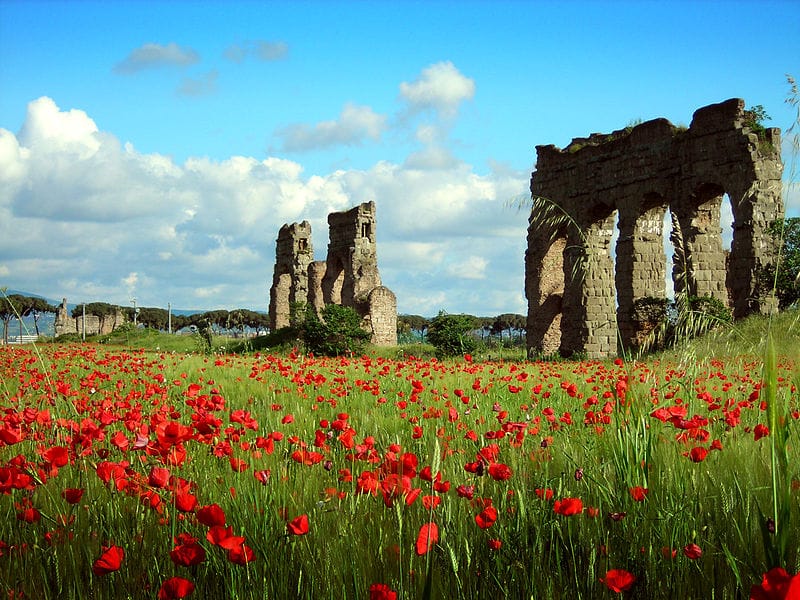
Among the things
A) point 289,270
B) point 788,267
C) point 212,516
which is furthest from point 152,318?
point 212,516

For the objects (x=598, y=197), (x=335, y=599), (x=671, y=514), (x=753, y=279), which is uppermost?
(x=598, y=197)

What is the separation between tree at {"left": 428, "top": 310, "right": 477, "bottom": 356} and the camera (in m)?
24.9

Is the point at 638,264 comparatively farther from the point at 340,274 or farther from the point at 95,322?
the point at 95,322

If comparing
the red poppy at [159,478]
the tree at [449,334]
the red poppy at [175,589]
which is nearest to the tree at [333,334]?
the tree at [449,334]

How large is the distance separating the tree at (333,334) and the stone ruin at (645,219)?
7278mm

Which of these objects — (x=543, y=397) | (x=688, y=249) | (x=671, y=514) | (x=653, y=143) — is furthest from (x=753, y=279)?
(x=671, y=514)

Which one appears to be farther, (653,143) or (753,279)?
(653,143)

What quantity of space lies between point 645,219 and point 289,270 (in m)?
25.2

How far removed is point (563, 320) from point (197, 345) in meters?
16.1

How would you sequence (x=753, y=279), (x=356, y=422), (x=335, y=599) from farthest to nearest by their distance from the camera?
(x=753, y=279) < (x=356, y=422) < (x=335, y=599)

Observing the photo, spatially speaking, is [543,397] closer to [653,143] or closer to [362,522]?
[362,522]

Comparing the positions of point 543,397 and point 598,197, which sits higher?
point 598,197

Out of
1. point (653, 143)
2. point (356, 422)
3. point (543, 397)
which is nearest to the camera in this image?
point (356, 422)

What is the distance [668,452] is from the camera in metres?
3.68
